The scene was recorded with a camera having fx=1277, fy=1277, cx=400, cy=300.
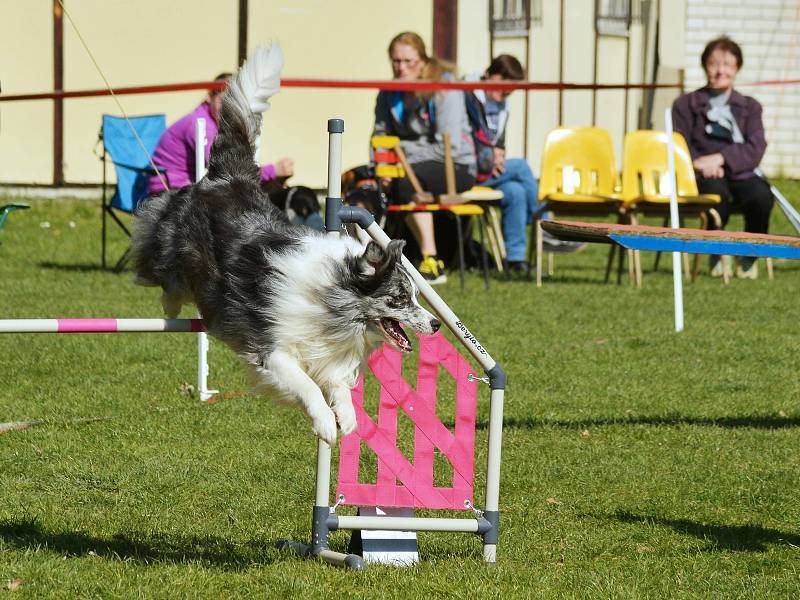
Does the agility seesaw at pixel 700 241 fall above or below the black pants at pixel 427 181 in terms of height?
below

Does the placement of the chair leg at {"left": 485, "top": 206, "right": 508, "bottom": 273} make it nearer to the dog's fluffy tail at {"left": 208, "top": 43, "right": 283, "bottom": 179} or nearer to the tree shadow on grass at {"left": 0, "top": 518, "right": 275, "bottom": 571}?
the dog's fluffy tail at {"left": 208, "top": 43, "right": 283, "bottom": 179}

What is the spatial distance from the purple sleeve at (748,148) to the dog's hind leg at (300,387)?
28.4ft

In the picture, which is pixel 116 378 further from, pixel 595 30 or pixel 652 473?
pixel 595 30

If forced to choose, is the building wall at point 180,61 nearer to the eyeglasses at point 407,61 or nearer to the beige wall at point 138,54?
the beige wall at point 138,54

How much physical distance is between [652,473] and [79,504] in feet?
8.13

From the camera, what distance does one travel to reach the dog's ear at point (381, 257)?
13.2 ft

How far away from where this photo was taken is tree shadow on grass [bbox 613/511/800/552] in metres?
4.72

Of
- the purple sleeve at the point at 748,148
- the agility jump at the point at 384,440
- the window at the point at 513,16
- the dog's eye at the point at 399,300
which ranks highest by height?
the window at the point at 513,16

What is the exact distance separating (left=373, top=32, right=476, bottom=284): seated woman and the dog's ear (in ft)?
23.2

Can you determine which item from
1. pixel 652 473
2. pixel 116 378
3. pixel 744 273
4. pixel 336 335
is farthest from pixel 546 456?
pixel 744 273

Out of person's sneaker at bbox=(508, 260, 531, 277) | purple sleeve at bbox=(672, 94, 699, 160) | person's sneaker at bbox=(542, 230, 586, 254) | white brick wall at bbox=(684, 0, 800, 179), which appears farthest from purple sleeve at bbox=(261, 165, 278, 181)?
white brick wall at bbox=(684, 0, 800, 179)

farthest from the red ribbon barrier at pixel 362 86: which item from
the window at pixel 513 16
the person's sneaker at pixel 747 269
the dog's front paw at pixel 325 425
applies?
the window at pixel 513 16

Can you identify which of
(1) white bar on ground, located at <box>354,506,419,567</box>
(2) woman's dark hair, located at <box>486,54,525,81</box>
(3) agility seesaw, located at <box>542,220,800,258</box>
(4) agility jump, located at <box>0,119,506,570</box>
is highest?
(2) woman's dark hair, located at <box>486,54,525,81</box>

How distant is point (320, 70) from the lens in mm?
17203
